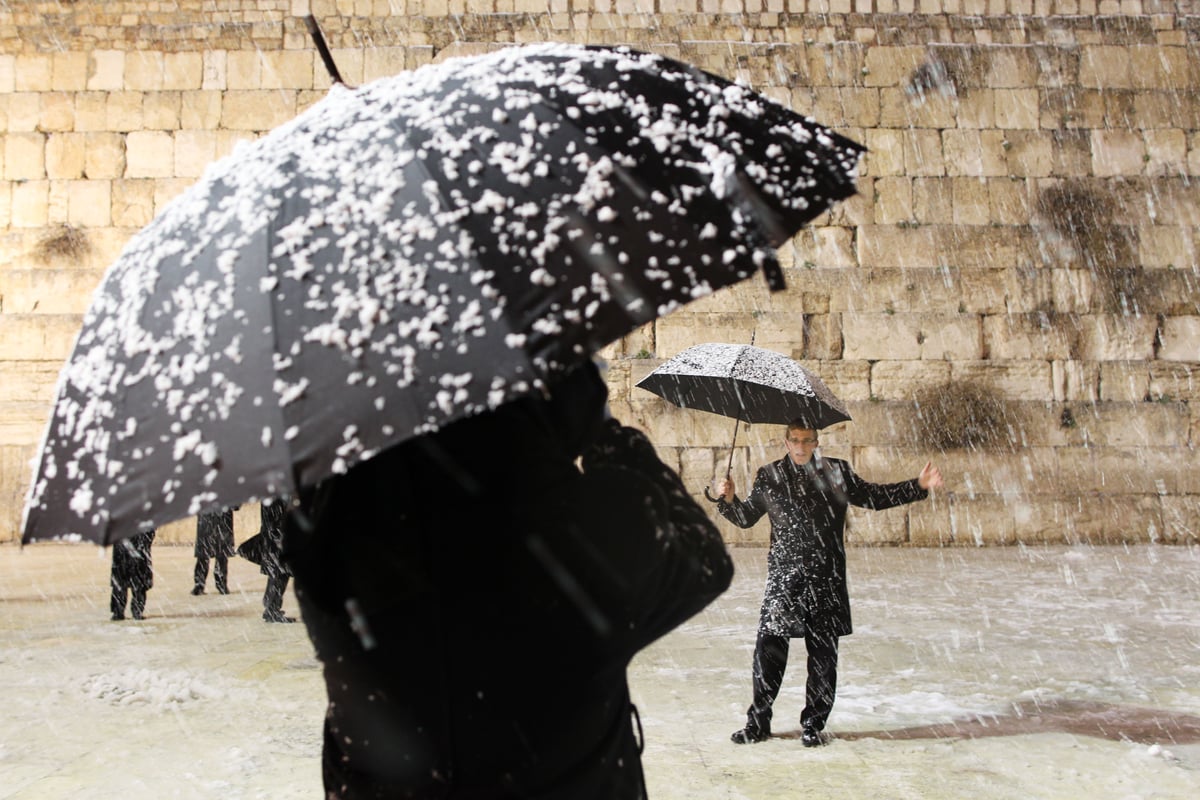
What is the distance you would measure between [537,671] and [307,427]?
1.22 feet

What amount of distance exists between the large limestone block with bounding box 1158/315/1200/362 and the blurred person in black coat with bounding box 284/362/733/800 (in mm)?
11504

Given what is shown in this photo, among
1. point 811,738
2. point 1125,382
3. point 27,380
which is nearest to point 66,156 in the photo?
point 27,380

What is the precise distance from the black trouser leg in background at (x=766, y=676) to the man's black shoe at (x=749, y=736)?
1cm

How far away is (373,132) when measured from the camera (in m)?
1.36

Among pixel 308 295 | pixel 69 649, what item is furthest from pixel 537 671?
pixel 69 649

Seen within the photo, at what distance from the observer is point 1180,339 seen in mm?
11148

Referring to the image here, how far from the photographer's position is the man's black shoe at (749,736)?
4000mm

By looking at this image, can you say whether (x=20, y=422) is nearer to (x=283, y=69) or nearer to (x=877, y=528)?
(x=283, y=69)

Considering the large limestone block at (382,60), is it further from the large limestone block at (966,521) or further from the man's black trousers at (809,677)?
the man's black trousers at (809,677)

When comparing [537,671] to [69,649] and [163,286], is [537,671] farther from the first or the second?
[69,649]

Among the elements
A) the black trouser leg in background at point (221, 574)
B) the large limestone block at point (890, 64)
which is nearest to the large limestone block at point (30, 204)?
the black trouser leg in background at point (221, 574)

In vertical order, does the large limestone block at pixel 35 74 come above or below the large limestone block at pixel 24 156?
above

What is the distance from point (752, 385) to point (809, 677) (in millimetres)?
1247

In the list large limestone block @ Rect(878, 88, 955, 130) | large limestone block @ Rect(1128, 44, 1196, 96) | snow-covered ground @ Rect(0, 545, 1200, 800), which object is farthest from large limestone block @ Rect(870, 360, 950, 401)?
large limestone block @ Rect(1128, 44, 1196, 96)
